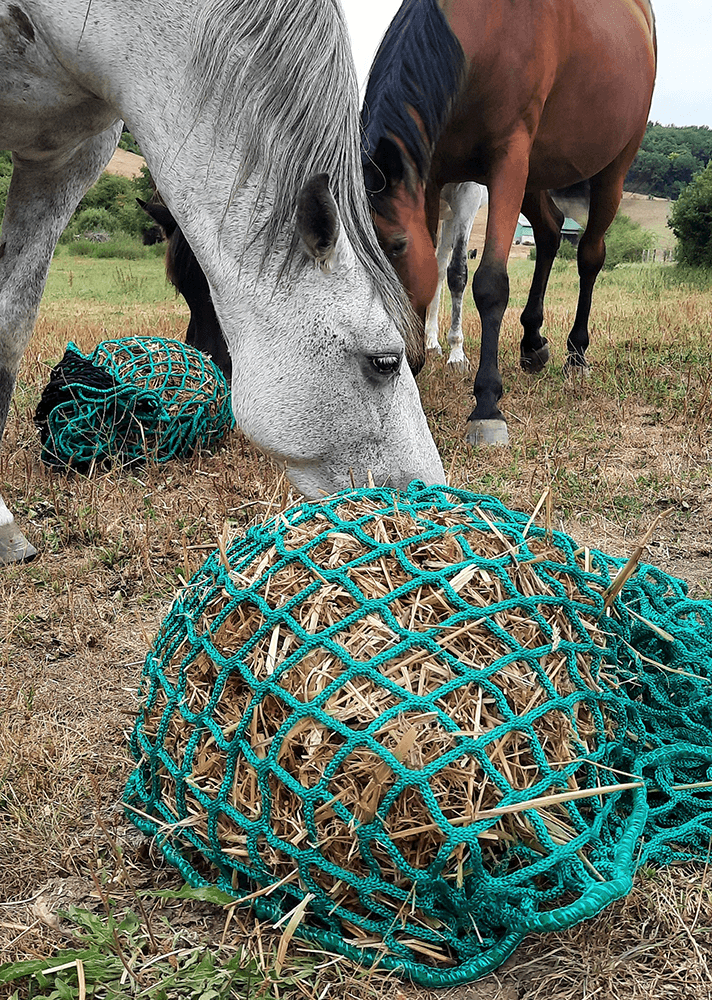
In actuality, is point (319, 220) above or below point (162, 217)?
above

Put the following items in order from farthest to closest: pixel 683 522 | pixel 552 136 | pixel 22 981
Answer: pixel 552 136, pixel 683 522, pixel 22 981

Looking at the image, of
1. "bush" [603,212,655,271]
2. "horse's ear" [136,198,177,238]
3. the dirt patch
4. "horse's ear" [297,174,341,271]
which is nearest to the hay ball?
"horse's ear" [297,174,341,271]

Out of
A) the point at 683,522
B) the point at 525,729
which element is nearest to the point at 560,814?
the point at 525,729

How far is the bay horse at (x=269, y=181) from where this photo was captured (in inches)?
84.9

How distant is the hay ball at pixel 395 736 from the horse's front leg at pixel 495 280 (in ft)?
8.39

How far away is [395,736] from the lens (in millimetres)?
1239

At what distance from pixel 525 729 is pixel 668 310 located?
767 centimetres

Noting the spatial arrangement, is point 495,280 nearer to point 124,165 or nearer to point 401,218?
point 401,218

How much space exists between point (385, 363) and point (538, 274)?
479 centimetres

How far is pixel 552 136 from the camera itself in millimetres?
4621

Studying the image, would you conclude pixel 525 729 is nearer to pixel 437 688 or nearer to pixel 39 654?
pixel 437 688

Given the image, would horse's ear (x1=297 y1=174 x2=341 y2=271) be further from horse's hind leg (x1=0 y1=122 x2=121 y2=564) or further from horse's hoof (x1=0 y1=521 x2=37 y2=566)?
horse's hoof (x1=0 y1=521 x2=37 y2=566)

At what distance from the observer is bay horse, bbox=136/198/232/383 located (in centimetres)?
414

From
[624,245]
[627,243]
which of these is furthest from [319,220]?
[627,243]
